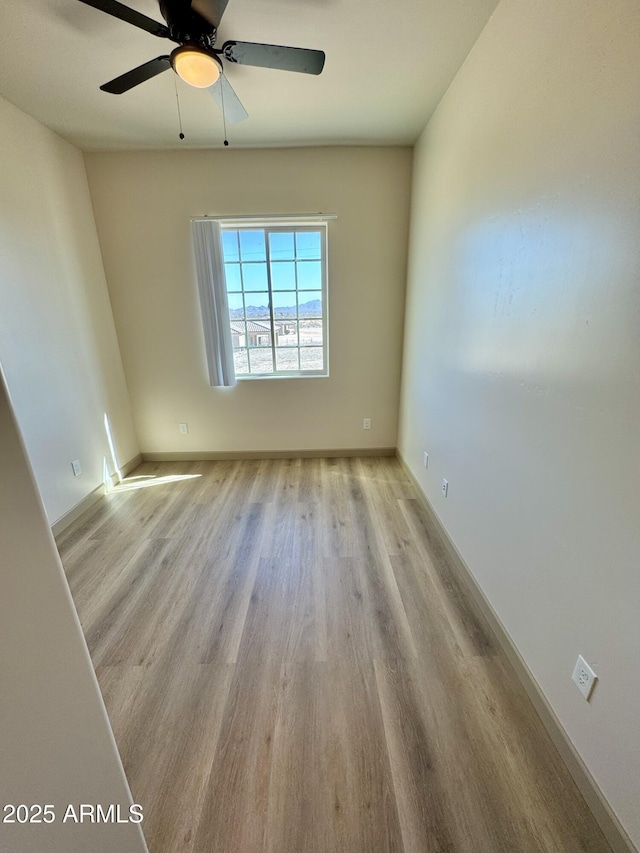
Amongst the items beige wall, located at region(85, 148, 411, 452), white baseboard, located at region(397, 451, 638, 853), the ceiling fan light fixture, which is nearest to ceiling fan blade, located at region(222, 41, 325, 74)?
the ceiling fan light fixture

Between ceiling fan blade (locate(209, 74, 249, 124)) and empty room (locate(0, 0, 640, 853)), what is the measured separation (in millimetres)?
26

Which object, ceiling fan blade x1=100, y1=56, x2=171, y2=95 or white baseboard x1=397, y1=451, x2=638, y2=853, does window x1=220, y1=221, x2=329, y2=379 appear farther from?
white baseboard x1=397, y1=451, x2=638, y2=853

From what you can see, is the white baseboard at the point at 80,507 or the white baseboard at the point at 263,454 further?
the white baseboard at the point at 263,454

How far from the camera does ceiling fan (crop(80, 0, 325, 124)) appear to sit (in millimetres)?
1249

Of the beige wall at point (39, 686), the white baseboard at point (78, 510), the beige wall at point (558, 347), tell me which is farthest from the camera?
the white baseboard at point (78, 510)

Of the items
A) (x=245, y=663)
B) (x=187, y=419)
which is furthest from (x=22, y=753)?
(x=187, y=419)

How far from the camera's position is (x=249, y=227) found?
2.93 m

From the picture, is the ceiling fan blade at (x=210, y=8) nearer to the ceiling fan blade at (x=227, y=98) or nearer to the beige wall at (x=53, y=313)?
the ceiling fan blade at (x=227, y=98)

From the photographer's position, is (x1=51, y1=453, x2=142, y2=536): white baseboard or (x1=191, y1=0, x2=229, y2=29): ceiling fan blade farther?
(x1=51, y1=453, x2=142, y2=536): white baseboard

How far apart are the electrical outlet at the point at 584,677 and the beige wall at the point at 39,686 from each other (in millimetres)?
1312

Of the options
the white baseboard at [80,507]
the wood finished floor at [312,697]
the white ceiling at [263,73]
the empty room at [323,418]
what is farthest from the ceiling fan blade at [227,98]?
the white baseboard at [80,507]

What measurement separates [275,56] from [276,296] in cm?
A: 175

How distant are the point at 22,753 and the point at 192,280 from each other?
312cm

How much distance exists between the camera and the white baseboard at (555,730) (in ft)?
3.03
